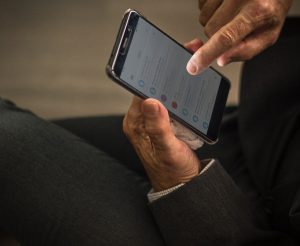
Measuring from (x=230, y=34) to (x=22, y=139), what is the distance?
302mm

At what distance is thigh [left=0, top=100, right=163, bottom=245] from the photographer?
536 millimetres

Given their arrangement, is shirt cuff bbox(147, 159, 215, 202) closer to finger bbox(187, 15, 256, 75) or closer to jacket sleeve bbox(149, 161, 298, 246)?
jacket sleeve bbox(149, 161, 298, 246)

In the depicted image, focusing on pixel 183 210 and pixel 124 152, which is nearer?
pixel 183 210

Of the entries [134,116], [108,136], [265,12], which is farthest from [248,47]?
[108,136]

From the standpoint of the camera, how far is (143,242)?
538mm

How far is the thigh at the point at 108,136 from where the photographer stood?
0.73m

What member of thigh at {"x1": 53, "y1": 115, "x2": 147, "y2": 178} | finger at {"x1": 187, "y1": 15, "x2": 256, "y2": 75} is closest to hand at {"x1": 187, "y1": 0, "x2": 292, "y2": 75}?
finger at {"x1": 187, "y1": 15, "x2": 256, "y2": 75}

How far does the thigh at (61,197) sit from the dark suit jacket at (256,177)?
1.7 inches

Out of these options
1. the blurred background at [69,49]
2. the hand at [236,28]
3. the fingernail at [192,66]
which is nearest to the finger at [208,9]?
the hand at [236,28]

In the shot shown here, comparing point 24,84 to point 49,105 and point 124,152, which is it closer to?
point 49,105

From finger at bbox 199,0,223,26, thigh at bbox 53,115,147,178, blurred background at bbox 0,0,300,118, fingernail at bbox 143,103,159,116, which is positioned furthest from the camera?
blurred background at bbox 0,0,300,118

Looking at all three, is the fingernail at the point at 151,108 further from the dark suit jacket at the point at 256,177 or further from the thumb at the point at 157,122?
the dark suit jacket at the point at 256,177

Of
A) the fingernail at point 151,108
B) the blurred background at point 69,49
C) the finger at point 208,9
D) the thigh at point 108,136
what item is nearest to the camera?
the fingernail at point 151,108

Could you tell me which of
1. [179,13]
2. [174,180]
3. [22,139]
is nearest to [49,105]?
[179,13]
